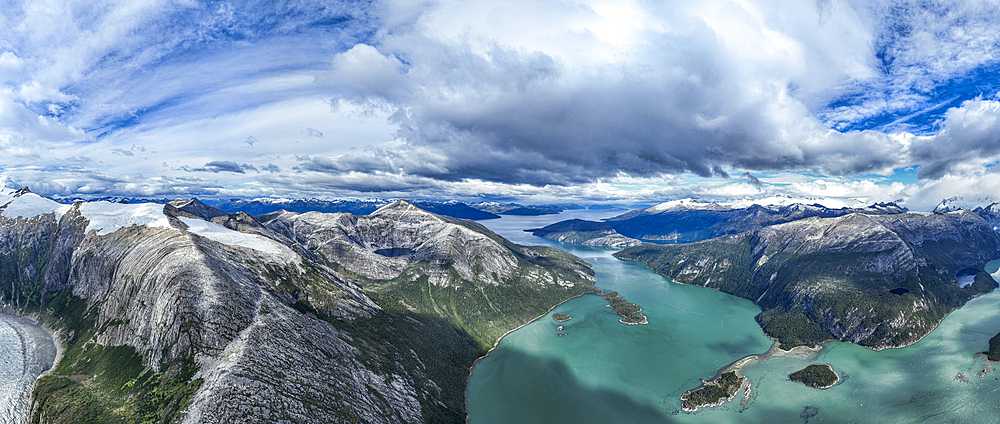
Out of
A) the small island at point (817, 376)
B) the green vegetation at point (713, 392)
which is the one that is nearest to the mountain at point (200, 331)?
the green vegetation at point (713, 392)

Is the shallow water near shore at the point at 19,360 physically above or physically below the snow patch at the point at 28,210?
below

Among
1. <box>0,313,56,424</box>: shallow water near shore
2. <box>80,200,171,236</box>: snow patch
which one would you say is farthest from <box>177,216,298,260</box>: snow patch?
<box>0,313,56,424</box>: shallow water near shore

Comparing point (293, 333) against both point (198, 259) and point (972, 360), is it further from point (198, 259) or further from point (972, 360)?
point (972, 360)

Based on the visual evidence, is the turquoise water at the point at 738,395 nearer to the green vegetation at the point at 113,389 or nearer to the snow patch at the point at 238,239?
the green vegetation at the point at 113,389

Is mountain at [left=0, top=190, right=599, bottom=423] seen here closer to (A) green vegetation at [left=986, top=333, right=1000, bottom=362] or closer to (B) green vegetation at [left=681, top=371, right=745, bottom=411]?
(B) green vegetation at [left=681, top=371, right=745, bottom=411]

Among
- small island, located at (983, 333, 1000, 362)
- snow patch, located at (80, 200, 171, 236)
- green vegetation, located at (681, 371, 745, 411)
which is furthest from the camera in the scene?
small island, located at (983, 333, 1000, 362)

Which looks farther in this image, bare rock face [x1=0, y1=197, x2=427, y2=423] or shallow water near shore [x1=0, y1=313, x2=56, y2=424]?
shallow water near shore [x1=0, y1=313, x2=56, y2=424]
